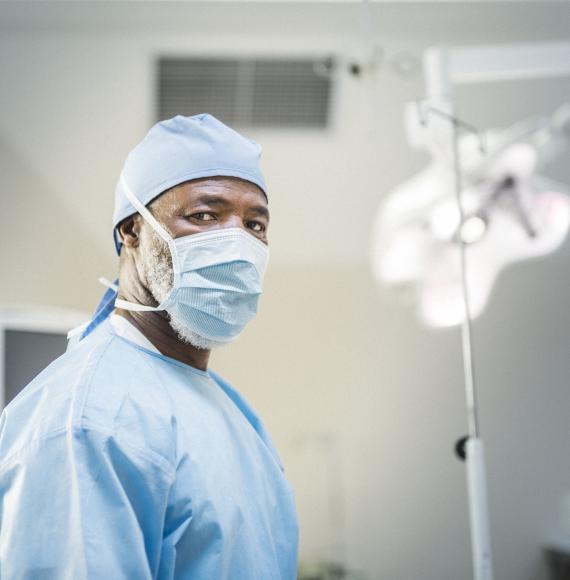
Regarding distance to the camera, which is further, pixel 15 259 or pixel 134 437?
pixel 15 259

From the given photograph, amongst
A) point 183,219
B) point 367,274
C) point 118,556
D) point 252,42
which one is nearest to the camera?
point 118,556

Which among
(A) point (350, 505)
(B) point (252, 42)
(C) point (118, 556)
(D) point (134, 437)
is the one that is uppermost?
(B) point (252, 42)

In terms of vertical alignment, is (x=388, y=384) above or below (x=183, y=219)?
below

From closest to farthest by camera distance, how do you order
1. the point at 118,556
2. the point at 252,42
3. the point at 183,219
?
the point at 118,556 < the point at 183,219 < the point at 252,42

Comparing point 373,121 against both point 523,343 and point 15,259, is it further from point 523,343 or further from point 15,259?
point 15,259

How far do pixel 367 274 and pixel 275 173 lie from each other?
0.55 metres

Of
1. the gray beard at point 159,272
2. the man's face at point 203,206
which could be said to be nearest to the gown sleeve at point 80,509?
the gray beard at point 159,272

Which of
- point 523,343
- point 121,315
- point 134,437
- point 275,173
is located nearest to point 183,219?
point 121,315

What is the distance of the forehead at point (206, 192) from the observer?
3.24 feet

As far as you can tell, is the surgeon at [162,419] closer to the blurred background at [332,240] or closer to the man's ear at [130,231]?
the man's ear at [130,231]

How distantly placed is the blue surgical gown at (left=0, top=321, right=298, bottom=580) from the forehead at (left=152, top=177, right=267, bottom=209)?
0.21m

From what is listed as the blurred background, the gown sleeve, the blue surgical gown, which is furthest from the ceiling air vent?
the gown sleeve

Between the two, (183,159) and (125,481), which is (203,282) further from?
(125,481)

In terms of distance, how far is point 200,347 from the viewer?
100 centimetres
